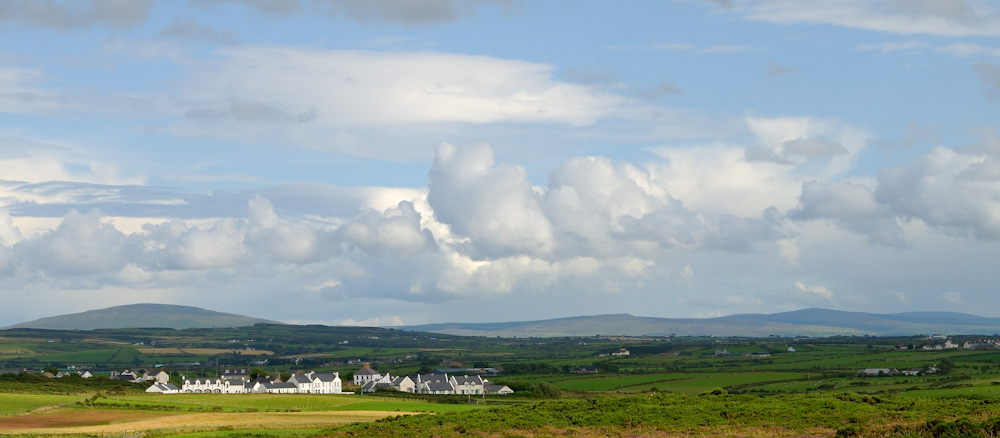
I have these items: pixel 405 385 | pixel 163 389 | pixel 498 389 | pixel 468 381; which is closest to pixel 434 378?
pixel 405 385

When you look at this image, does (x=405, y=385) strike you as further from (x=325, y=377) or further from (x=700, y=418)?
(x=700, y=418)

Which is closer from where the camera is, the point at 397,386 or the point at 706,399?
the point at 706,399

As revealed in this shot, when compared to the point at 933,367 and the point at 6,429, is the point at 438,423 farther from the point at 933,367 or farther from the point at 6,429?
the point at 933,367

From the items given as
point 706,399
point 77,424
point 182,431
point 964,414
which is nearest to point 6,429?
point 77,424

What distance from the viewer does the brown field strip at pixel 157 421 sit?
75500 mm

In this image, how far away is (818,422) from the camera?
204 ft

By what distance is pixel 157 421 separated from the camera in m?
83.1

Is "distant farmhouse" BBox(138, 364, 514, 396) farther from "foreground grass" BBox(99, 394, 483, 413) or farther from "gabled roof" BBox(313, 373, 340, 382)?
"foreground grass" BBox(99, 394, 483, 413)

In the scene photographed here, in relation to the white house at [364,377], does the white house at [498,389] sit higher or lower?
lower

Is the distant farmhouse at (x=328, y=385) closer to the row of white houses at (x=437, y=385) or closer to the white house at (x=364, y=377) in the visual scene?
the row of white houses at (x=437, y=385)

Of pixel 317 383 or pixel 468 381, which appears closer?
pixel 468 381

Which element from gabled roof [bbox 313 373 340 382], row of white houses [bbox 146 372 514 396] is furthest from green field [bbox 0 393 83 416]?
gabled roof [bbox 313 373 340 382]

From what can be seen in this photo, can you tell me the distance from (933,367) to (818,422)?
129m

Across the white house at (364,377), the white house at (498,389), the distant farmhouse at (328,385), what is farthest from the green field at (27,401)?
the white house at (364,377)
